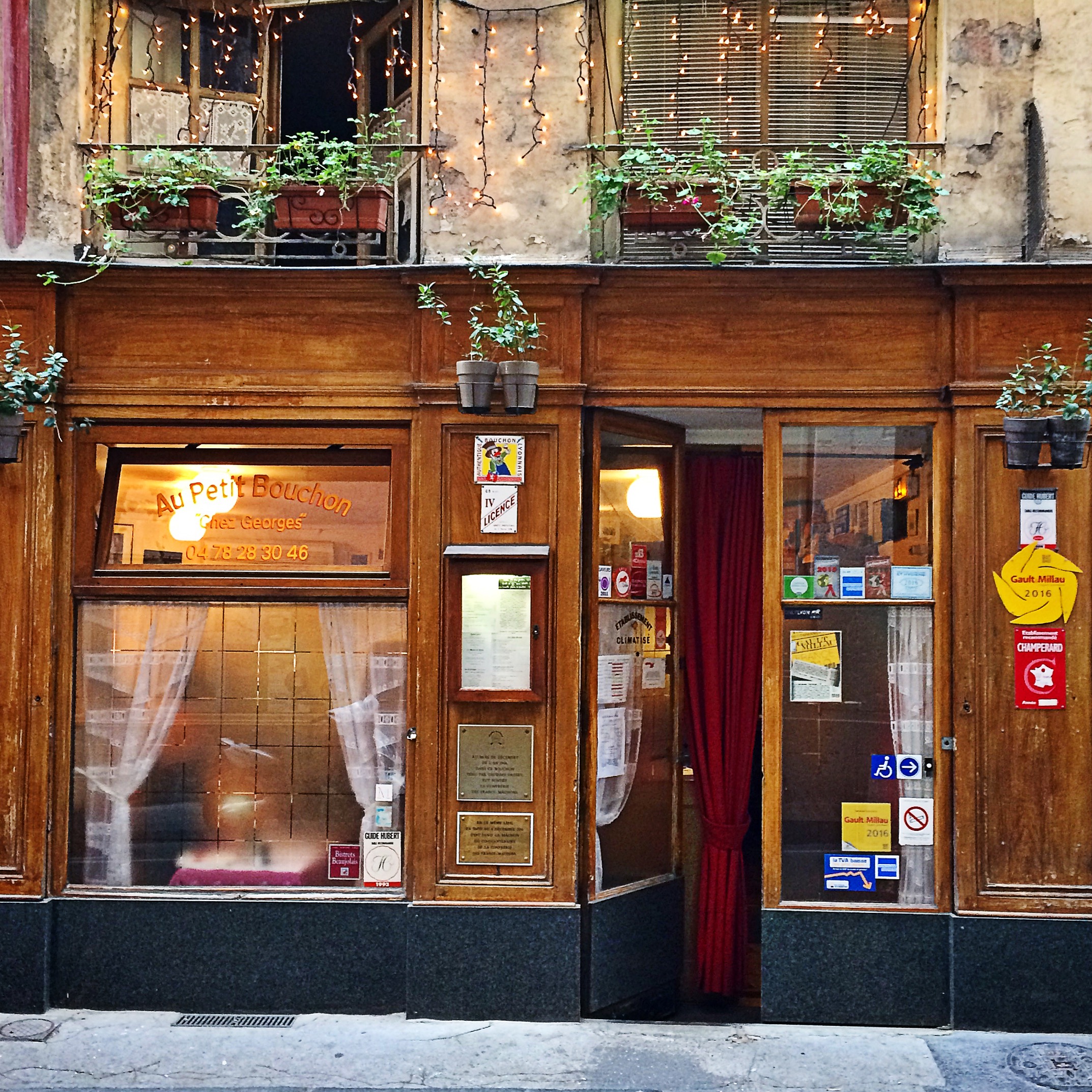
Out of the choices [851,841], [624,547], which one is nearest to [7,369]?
[624,547]

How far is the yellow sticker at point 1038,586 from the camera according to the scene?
277 inches

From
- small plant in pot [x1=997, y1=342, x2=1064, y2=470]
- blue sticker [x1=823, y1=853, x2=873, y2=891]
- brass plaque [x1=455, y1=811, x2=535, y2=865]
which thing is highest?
small plant in pot [x1=997, y1=342, x2=1064, y2=470]

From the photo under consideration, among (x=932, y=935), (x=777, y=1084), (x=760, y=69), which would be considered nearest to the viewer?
(x=777, y=1084)

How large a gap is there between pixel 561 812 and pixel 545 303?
3018 mm

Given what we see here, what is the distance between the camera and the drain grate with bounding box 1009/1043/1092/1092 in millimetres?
6230

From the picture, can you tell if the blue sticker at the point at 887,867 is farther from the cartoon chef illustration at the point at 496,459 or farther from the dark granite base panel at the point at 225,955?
the cartoon chef illustration at the point at 496,459

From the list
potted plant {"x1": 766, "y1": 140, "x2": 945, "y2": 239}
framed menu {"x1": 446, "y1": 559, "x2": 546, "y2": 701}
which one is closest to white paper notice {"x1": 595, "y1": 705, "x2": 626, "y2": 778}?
framed menu {"x1": 446, "y1": 559, "x2": 546, "y2": 701}

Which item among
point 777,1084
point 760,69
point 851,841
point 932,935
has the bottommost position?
point 777,1084

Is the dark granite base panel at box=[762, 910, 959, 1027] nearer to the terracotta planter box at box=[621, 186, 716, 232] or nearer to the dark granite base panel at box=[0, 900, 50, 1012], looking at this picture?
the terracotta planter box at box=[621, 186, 716, 232]

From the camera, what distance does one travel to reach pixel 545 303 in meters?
7.26

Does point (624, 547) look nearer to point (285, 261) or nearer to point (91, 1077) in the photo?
point (285, 261)

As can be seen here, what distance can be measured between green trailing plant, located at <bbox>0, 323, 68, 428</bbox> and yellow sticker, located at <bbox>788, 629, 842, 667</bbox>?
4575mm

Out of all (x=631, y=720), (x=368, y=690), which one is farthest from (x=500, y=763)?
(x=631, y=720)

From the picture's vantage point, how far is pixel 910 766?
23.5 ft
